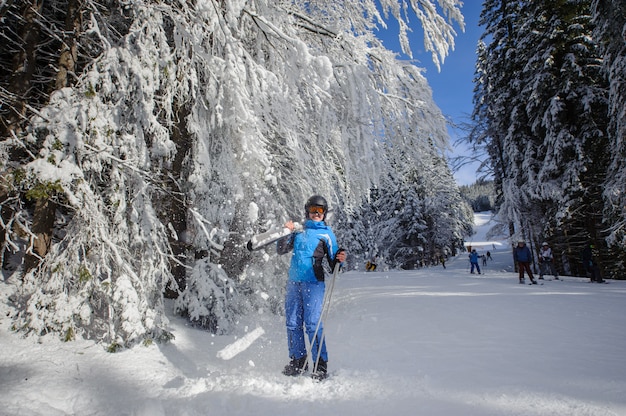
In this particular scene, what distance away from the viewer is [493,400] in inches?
101

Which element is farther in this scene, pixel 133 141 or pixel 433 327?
pixel 433 327

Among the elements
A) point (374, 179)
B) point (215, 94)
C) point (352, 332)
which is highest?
point (215, 94)

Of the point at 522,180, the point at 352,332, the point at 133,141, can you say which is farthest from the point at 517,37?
the point at 133,141

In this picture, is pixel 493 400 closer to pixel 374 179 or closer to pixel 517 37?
pixel 374 179

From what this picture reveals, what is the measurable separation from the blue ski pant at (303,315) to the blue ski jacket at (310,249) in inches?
4.1

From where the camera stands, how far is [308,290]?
3480 mm

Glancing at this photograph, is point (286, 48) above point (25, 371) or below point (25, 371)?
above

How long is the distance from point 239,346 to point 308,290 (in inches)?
76.7

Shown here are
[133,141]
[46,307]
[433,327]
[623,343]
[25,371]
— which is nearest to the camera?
[25,371]

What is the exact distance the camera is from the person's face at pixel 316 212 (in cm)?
374

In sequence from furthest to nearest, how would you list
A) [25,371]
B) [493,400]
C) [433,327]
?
[433,327] < [25,371] < [493,400]

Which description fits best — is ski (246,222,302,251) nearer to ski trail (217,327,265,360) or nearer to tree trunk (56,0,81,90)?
ski trail (217,327,265,360)

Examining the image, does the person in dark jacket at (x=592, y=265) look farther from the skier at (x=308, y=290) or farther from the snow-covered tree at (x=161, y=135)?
the skier at (x=308, y=290)

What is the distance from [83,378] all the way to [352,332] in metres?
4.05
